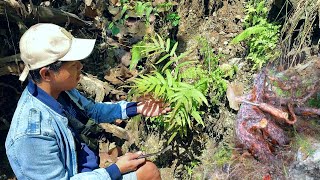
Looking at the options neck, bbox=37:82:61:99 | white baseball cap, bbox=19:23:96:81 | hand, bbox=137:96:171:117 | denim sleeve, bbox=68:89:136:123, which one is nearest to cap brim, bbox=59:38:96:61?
white baseball cap, bbox=19:23:96:81

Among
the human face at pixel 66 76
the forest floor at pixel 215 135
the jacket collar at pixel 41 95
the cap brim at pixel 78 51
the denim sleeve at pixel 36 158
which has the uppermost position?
the cap brim at pixel 78 51

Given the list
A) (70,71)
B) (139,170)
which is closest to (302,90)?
(139,170)

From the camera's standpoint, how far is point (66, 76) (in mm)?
3193

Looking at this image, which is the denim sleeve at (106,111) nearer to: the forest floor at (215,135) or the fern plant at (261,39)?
the forest floor at (215,135)

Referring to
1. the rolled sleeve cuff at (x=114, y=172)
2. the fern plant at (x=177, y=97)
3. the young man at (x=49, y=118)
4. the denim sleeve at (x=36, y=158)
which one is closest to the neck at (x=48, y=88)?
the young man at (x=49, y=118)

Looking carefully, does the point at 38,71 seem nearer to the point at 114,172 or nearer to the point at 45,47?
the point at 45,47

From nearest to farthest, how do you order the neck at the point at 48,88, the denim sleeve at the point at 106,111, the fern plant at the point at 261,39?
1. the neck at the point at 48,88
2. the denim sleeve at the point at 106,111
3. the fern plant at the point at 261,39

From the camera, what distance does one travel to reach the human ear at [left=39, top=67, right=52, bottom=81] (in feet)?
10.2

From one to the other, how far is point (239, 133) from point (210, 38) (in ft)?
6.34

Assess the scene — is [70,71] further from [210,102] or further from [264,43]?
[264,43]

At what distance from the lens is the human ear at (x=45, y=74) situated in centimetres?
311

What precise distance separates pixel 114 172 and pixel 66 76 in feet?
2.50

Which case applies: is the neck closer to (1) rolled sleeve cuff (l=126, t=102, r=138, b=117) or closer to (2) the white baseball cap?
(2) the white baseball cap

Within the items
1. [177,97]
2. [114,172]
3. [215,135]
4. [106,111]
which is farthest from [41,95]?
[215,135]
